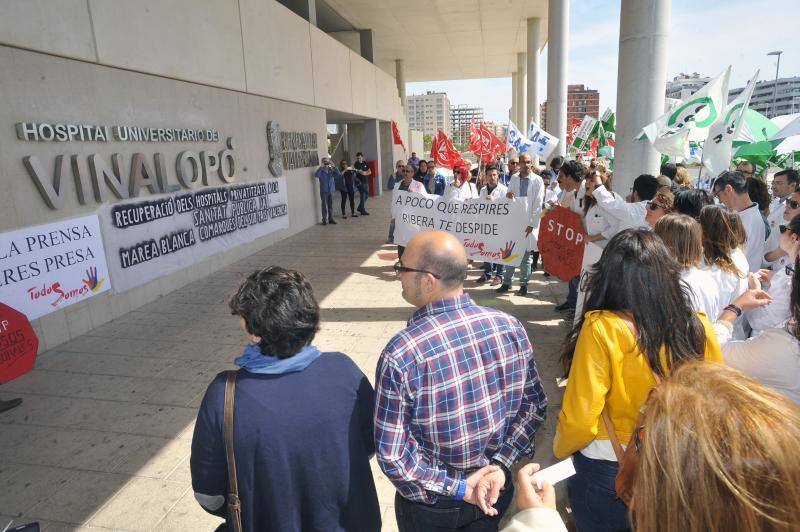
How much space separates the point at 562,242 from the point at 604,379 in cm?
425

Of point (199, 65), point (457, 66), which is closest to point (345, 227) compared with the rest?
point (199, 65)

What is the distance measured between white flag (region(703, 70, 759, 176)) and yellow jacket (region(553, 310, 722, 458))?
4.70m

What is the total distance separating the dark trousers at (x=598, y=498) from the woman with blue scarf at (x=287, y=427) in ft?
2.94

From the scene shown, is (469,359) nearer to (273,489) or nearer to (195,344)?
(273,489)

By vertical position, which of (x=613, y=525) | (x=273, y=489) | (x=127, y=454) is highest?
(x=273, y=489)

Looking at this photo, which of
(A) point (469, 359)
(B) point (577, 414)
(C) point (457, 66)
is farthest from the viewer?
(C) point (457, 66)

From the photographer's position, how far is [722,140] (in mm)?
5410

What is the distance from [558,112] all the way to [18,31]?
49.8 ft

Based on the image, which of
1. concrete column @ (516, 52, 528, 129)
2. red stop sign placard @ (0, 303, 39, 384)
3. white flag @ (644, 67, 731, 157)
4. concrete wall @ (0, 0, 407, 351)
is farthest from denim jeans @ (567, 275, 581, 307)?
concrete column @ (516, 52, 528, 129)

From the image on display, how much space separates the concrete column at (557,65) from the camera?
15.7 m

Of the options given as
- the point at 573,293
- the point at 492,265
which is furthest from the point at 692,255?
the point at 492,265

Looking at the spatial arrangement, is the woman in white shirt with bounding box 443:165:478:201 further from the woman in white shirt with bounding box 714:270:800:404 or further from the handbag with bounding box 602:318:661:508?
the handbag with bounding box 602:318:661:508

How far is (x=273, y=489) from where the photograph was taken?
158 cm

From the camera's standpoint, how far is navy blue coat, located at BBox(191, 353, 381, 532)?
1.53 meters
